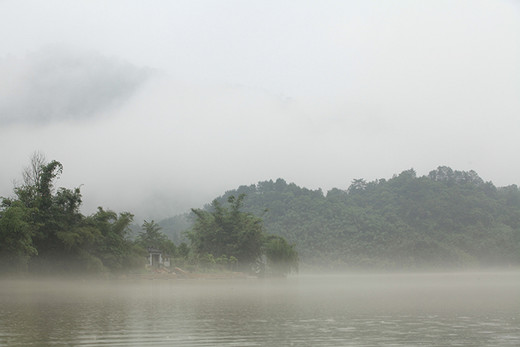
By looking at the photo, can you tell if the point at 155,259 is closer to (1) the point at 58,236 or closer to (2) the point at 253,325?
(1) the point at 58,236

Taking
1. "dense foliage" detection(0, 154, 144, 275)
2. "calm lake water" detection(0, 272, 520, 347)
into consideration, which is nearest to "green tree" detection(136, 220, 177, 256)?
"dense foliage" detection(0, 154, 144, 275)

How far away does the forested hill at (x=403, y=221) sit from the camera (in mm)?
91250

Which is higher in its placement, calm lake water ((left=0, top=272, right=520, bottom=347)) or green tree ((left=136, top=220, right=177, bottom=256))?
green tree ((left=136, top=220, right=177, bottom=256))

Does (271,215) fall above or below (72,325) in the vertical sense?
above

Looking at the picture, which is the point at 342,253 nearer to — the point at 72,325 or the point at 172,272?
the point at 172,272

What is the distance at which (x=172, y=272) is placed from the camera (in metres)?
49.7

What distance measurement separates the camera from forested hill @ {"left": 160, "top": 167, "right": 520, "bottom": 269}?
9125 cm

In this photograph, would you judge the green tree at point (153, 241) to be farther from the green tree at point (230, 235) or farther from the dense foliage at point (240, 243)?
the green tree at point (230, 235)

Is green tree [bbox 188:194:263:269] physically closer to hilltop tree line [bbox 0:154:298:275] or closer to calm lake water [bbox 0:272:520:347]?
hilltop tree line [bbox 0:154:298:275]

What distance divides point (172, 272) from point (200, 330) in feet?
127

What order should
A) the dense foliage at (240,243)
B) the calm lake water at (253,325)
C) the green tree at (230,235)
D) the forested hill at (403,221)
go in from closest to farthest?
the calm lake water at (253,325), the dense foliage at (240,243), the green tree at (230,235), the forested hill at (403,221)

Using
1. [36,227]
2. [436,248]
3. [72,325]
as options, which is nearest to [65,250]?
[36,227]

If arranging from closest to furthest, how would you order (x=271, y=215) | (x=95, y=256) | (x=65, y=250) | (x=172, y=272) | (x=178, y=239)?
(x=65, y=250) → (x=95, y=256) → (x=172, y=272) → (x=271, y=215) → (x=178, y=239)

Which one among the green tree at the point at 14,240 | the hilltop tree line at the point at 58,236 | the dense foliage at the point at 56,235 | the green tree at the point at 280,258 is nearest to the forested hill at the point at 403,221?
the green tree at the point at 280,258
